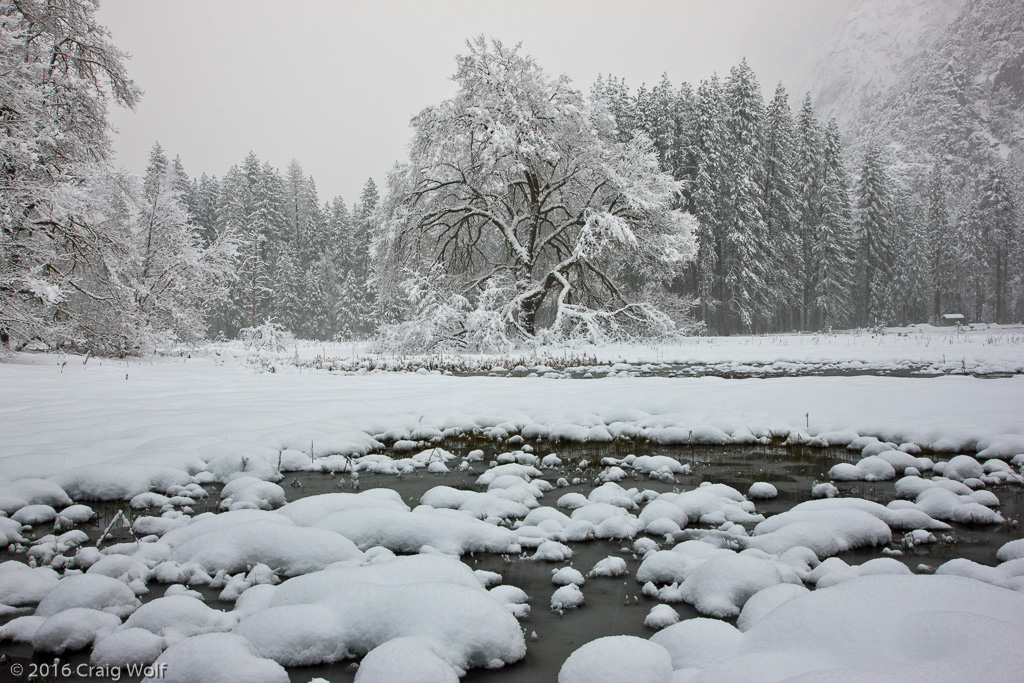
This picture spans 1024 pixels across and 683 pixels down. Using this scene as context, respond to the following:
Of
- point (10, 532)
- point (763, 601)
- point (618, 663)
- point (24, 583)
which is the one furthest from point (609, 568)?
point (10, 532)

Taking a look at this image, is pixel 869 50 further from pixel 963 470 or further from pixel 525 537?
Result: pixel 525 537

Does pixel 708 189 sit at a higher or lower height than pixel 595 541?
higher

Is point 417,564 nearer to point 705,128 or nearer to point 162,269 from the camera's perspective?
point 162,269

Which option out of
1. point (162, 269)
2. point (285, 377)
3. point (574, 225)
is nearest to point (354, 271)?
point (162, 269)

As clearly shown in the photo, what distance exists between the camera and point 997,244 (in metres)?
45.8

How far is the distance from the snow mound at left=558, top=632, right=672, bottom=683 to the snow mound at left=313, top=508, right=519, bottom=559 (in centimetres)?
114

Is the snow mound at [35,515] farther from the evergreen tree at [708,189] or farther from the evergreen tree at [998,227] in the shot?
the evergreen tree at [998,227]

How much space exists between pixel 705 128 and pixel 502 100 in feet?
58.4

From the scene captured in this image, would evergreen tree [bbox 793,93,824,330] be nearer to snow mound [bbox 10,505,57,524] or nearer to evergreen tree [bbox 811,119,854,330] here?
evergreen tree [bbox 811,119,854,330]

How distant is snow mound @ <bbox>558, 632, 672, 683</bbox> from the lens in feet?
5.52

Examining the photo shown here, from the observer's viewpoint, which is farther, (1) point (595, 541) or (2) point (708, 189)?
(2) point (708, 189)

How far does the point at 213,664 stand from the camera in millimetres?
1706

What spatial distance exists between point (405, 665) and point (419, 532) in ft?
4.15

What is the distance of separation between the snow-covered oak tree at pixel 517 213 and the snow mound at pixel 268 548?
1284 centimetres
